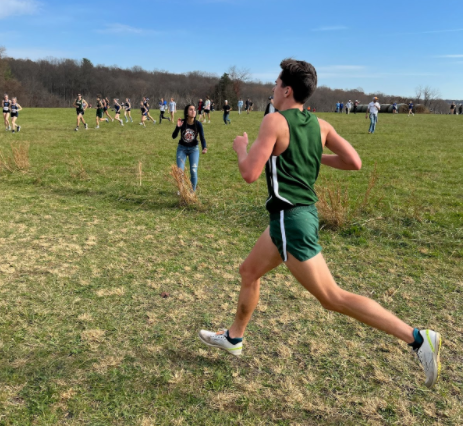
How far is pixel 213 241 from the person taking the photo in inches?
230

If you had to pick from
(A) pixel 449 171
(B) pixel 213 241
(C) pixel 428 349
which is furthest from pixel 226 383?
(A) pixel 449 171

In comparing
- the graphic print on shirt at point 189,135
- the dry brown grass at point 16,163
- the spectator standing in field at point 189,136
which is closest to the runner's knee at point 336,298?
the spectator standing in field at point 189,136

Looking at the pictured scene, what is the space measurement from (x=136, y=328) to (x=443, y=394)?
2427 millimetres

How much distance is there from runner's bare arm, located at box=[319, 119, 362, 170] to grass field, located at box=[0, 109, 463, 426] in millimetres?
1533

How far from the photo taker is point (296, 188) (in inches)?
93.3

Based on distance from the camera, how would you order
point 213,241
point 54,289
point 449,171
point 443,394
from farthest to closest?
1. point 449,171
2. point 213,241
3. point 54,289
4. point 443,394

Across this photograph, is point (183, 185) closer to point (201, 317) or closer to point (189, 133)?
point (189, 133)

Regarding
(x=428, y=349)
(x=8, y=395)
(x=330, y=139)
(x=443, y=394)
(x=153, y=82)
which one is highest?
(x=153, y=82)

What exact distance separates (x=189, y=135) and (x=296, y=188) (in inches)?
217

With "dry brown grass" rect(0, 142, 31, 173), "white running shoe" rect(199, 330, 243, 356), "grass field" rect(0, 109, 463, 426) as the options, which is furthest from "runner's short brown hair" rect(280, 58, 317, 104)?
"dry brown grass" rect(0, 142, 31, 173)

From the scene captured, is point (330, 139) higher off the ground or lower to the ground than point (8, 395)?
higher

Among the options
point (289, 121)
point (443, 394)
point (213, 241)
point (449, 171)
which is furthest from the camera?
point (449, 171)

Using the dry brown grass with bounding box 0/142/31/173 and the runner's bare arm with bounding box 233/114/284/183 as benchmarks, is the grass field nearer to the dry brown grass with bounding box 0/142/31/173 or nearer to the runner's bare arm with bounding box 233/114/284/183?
the runner's bare arm with bounding box 233/114/284/183

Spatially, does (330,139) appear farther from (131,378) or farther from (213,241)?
(213,241)
